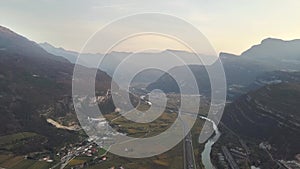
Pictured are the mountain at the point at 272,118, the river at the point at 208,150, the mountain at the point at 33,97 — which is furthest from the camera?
the mountain at the point at 33,97

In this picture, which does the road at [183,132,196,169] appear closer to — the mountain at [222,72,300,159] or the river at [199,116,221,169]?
the river at [199,116,221,169]

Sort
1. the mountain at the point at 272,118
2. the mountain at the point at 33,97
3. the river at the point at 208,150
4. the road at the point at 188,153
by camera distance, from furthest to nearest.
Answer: the mountain at the point at 33,97 < the mountain at the point at 272,118 < the river at the point at 208,150 < the road at the point at 188,153

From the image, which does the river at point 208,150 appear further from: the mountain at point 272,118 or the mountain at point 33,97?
the mountain at point 33,97

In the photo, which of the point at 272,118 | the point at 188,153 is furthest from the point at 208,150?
the point at 272,118

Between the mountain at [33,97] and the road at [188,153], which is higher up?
the mountain at [33,97]

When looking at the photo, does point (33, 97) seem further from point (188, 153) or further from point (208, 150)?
point (208, 150)

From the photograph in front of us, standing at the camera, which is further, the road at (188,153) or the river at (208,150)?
the river at (208,150)

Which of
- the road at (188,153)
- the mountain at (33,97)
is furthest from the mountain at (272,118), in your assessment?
the mountain at (33,97)

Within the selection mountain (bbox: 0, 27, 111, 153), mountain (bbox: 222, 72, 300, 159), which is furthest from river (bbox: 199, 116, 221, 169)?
mountain (bbox: 0, 27, 111, 153)
